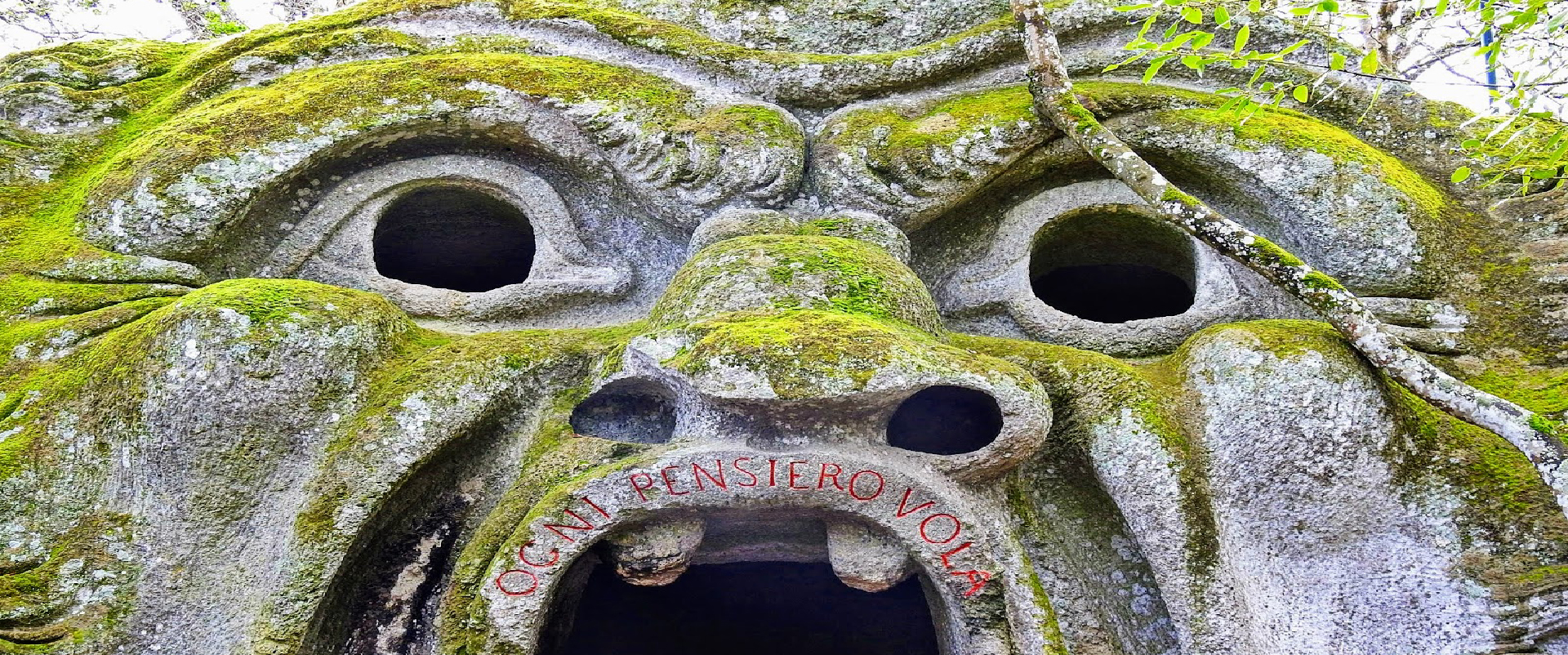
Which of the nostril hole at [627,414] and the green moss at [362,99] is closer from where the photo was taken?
the nostril hole at [627,414]

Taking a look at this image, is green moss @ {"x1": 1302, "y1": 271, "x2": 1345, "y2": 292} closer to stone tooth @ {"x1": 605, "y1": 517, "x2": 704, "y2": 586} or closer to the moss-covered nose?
the moss-covered nose

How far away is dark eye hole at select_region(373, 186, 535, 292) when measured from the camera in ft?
14.9

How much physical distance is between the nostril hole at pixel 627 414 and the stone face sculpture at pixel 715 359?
2 centimetres

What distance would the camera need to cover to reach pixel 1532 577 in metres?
2.96

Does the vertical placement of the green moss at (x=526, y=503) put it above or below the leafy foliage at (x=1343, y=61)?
below

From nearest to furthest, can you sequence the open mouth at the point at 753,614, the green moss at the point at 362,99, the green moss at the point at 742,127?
the green moss at the point at 362,99 → the green moss at the point at 742,127 → the open mouth at the point at 753,614

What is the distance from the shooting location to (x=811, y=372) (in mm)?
3000

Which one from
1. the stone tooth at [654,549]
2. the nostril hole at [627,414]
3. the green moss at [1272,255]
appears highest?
the green moss at [1272,255]

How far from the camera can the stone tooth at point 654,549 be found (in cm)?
308

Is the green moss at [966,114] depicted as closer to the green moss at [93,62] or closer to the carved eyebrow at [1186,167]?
the carved eyebrow at [1186,167]

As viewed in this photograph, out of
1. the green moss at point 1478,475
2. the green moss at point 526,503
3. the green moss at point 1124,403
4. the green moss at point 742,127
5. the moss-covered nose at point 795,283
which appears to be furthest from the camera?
the green moss at point 742,127

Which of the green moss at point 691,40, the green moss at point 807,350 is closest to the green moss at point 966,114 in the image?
the green moss at point 691,40

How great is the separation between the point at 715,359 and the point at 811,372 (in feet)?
0.91

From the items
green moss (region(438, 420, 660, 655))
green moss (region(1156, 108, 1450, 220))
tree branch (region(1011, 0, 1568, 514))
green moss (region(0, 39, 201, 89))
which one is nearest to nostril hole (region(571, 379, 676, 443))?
green moss (region(438, 420, 660, 655))
